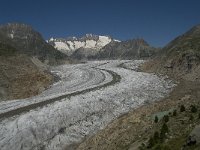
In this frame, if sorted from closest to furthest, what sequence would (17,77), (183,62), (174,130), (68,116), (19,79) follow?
(174,130) → (68,116) → (19,79) → (17,77) → (183,62)

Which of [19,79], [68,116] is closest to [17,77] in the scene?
[19,79]

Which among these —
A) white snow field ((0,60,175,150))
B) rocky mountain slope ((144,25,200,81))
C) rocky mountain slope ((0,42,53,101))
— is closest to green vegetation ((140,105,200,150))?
white snow field ((0,60,175,150))

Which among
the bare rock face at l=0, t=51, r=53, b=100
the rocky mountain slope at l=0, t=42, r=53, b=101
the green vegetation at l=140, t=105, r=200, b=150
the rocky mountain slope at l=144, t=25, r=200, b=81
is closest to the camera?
the green vegetation at l=140, t=105, r=200, b=150

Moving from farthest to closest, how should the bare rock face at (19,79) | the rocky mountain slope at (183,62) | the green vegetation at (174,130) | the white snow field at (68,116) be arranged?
the rocky mountain slope at (183,62) < the bare rock face at (19,79) < the white snow field at (68,116) < the green vegetation at (174,130)

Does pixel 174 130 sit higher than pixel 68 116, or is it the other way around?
pixel 174 130

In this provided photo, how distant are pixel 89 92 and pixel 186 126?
2391cm

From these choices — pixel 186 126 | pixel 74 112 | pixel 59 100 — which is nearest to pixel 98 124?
pixel 74 112

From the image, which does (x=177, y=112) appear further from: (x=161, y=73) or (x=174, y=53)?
(x=174, y=53)

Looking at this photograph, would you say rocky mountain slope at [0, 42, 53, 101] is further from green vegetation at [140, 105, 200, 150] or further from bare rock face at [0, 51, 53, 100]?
green vegetation at [140, 105, 200, 150]

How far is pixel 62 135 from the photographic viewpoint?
35219 mm

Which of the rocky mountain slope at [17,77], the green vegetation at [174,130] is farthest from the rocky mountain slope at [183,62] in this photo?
the green vegetation at [174,130]

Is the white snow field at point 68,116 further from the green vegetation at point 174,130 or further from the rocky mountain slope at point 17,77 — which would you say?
the rocky mountain slope at point 17,77

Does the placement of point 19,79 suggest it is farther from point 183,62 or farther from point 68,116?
point 183,62

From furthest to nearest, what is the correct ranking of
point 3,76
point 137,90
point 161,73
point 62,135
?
point 161,73
point 3,76
point 137,90
point 62,135
